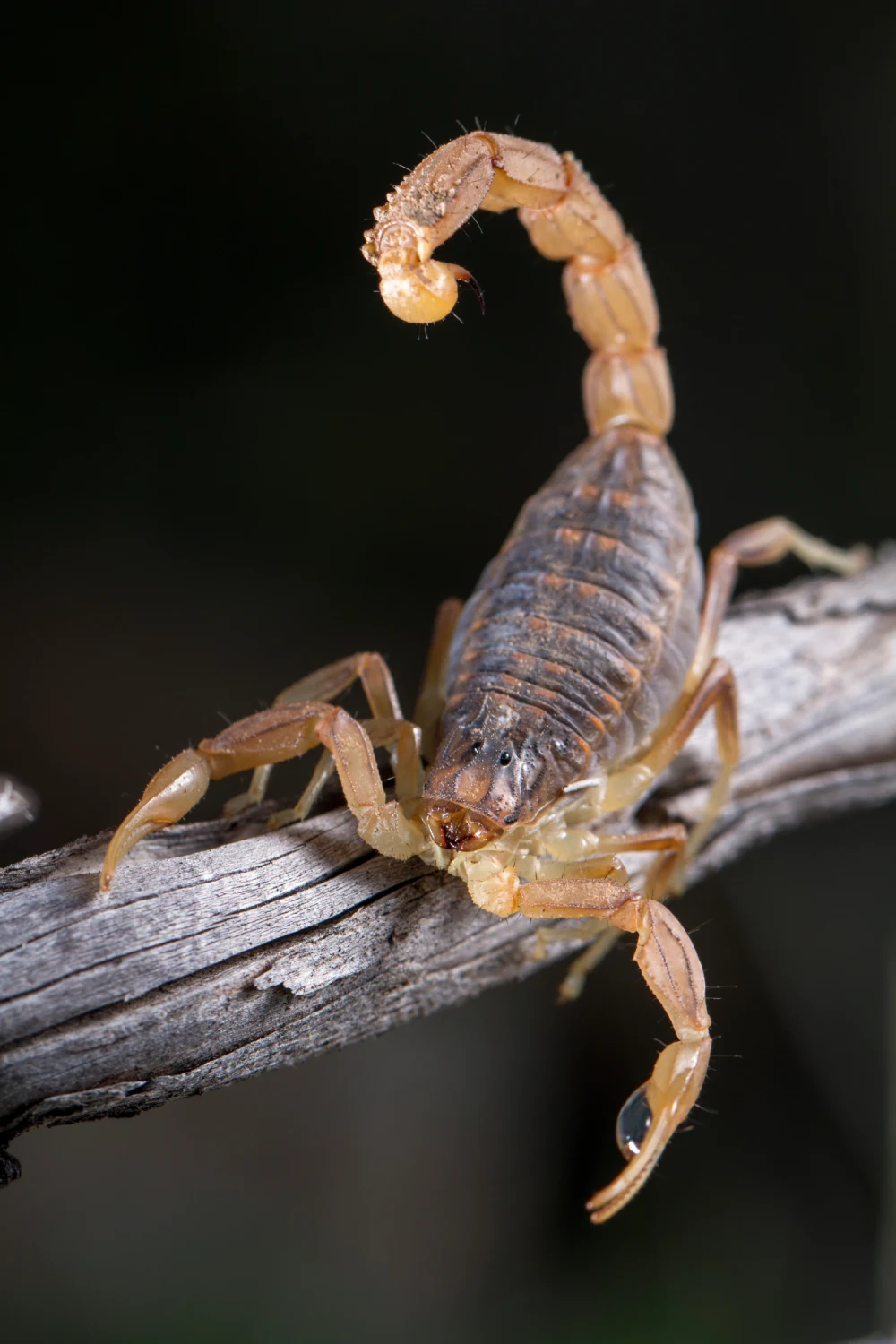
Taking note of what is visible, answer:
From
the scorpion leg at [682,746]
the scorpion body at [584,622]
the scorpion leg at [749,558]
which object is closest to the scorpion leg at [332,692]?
the scorpion body at [584,622]

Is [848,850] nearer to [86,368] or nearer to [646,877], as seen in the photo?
[646,877]

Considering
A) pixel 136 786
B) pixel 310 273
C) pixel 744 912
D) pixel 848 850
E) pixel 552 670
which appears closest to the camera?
pixel 136 786

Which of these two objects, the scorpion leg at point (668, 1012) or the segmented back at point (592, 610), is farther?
the segmented back at point (592, 610)

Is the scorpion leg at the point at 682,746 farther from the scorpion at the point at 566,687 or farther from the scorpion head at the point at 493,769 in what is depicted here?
the scorpion head at the point at 493,769

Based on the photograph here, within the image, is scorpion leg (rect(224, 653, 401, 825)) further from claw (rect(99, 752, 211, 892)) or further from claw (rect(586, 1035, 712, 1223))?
claw (rect(586, 1035, 712, 1223))

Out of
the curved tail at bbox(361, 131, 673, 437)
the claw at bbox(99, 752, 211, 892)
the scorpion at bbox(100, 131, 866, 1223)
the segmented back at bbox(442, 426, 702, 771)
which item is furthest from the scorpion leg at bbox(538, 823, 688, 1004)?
the curved tail at bbox(361, 131, 673, 437)

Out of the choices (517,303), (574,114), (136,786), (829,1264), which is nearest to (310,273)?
(517,303)

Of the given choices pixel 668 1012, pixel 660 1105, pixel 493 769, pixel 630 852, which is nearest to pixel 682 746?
pixel 630 852

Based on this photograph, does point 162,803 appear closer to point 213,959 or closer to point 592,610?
point 213,959
